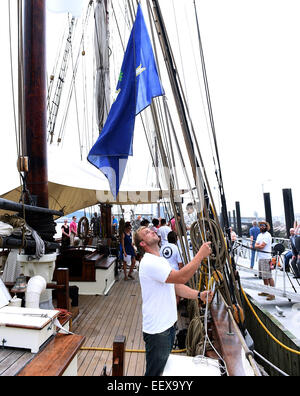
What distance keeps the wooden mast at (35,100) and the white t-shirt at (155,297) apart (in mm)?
1858

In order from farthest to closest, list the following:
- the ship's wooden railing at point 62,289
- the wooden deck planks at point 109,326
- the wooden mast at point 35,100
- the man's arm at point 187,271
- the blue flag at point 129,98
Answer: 1. the wooden mast at point 35,100
2. the blue flag at point 129,98
3. the ship's wooden railing at point 62,289
4. the wooden deck planks at point 109,326
5. the man's arm at point 187,271

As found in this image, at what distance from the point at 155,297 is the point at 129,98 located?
2.18 meters

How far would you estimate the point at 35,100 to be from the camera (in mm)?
3133

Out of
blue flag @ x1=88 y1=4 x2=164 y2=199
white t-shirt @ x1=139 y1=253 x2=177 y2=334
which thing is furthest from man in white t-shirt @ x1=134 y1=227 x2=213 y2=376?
blue flag @ x1=88 y1=4 x2=164 y2=199

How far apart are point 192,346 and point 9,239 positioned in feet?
6.18

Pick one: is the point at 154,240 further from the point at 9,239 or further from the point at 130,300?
the point at 130,300

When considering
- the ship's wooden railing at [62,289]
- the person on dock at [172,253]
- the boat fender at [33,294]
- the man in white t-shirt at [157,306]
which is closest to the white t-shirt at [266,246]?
the person on dock at [172,253]

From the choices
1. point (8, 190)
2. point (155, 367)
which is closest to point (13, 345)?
point (155, 367)

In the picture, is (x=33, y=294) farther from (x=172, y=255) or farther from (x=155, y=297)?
(x=172, y=255)

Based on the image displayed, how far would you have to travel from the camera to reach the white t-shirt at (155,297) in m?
1.75

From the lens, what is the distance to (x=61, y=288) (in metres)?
2.69

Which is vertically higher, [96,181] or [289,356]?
[96,181]

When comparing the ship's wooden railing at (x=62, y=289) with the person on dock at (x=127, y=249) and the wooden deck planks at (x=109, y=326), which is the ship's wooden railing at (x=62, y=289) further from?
the person on dock at (x=127, y=249)
